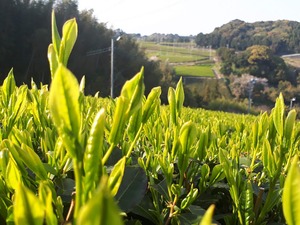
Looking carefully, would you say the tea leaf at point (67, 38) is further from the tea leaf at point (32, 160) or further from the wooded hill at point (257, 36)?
the wooded hill at point (257, 36)

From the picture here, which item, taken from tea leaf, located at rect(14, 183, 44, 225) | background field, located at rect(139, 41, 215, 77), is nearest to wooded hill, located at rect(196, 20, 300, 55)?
background field, located at rect(139, 41, 215, 77)

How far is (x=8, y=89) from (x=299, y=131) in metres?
0.61

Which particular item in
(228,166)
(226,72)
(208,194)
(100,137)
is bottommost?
(226,72)

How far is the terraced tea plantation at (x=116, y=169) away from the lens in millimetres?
254

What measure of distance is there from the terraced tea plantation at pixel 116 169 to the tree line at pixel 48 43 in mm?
20137

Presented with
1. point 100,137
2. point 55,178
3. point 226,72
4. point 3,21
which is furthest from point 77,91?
point 226,72

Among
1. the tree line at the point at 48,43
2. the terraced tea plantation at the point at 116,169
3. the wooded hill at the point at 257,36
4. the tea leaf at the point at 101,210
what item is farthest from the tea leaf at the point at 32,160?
the wooded hill at the point at 257,36

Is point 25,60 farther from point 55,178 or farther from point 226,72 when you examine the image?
point 226,72

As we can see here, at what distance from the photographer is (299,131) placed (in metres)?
0.74

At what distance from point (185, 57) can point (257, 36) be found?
12.6 meters

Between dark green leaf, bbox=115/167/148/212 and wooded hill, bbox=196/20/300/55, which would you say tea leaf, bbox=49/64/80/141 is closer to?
dark green leaf, bbox=115/167/148/212

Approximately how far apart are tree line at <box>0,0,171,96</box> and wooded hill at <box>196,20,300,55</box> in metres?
36.8

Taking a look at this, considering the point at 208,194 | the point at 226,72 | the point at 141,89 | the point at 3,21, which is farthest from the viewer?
the point at 226,72

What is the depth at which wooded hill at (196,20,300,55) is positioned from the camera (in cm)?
→ 5694
